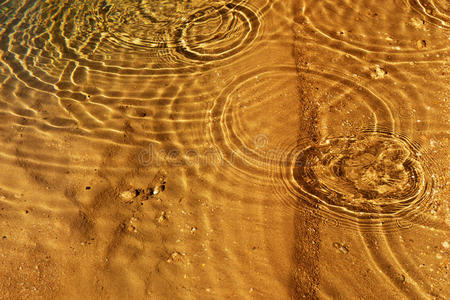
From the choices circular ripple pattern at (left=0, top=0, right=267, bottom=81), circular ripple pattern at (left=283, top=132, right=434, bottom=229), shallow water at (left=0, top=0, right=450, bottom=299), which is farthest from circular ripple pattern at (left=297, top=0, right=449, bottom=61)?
circular ripple pattern at (left=283, top=132, right=434, bottom=229)

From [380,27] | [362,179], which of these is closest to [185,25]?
[380,27]

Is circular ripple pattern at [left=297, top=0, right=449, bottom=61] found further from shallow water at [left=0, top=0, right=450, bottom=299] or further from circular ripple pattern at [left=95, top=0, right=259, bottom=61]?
circular ripple pattern at [left=95, top=0, right=259, bottom=61]

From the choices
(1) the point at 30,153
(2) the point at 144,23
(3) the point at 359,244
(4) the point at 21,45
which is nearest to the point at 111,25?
(2) the point at 144,23

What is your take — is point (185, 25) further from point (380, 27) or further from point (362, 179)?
point (362, 179)

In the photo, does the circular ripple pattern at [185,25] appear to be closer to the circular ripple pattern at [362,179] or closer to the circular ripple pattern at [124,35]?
the circular ripple pattern at [124,35]

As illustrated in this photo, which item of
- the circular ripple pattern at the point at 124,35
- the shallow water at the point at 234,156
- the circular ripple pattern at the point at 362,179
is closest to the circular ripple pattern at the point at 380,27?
the shallow water at the point at 234,156

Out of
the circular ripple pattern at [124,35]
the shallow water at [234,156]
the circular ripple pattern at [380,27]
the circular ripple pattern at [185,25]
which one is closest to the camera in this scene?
the shallow water at [234,156]
